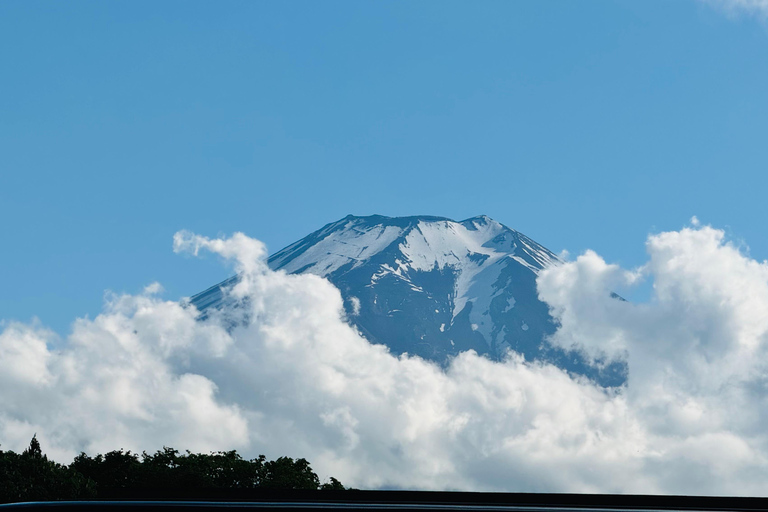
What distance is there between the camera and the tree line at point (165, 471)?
197ft

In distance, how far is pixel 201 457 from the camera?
75375 mm

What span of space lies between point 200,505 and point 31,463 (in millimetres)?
61771

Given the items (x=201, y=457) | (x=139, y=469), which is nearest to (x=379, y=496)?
(x=201, y=457)

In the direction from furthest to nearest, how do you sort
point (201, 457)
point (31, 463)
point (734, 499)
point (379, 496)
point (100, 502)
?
point (201, 457) < point (31, 463) < point (379, 496) < point (734, 499) < point (100, 502)

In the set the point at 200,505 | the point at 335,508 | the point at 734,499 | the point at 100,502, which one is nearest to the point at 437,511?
the point at 335,508

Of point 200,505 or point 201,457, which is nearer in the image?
point 200,505

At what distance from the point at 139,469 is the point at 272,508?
261ft

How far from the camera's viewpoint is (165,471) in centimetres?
7488

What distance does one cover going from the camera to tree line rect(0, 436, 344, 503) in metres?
60.2

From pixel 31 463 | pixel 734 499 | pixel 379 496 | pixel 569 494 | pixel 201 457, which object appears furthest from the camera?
pixel 201 457

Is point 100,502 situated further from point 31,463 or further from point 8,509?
point 31,463

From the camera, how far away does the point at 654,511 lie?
575cm

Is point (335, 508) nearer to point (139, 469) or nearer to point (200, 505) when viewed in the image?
point (200, 505)

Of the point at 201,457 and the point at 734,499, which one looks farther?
the point at 201,457
